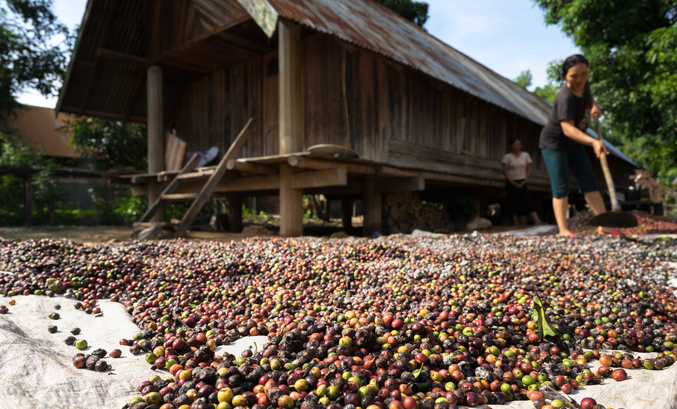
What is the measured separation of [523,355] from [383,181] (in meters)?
5.36

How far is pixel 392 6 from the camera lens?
18.3 m

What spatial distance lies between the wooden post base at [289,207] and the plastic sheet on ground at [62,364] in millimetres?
3498

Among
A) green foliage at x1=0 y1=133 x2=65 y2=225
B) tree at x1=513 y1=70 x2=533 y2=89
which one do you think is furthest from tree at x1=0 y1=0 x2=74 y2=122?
tree at x1=513 y1=70 x2=533 y2=89

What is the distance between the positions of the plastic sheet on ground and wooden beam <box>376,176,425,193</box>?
517cm

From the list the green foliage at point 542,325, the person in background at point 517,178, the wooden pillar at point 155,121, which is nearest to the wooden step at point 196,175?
the wooden pillar at point 155,121

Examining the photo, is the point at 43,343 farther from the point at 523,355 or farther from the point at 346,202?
the point at 346,202

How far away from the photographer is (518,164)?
7.53 m

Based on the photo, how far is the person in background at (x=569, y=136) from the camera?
171 inches

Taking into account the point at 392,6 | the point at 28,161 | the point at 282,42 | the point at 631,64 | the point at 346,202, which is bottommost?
the point at 346,202

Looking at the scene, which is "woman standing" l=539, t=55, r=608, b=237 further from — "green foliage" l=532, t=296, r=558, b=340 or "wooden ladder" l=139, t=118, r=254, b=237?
"wooden ladder" l=139, t=118, r=254, b=237

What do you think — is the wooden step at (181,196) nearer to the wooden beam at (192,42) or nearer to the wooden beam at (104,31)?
the wooden beam at (192,42)

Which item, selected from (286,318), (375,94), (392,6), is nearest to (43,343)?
(286,318)

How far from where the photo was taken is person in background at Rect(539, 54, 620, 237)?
4.35 metres

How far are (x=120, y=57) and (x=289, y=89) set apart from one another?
3905mm
